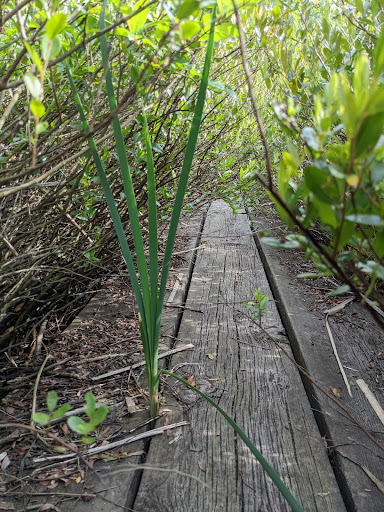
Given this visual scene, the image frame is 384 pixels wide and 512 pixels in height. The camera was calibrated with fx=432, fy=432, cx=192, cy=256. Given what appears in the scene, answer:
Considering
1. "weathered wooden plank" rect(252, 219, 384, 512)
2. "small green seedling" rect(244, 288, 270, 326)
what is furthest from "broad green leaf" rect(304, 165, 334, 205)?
"small green seedling" rect(244, 288, 270, 326)

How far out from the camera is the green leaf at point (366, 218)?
61 cm

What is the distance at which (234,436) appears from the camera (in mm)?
1403

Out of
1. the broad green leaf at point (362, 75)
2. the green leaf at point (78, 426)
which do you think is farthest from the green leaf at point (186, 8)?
the green leaf at point (78, 426)

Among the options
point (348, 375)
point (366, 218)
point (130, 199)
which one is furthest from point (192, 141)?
point (348, 375)

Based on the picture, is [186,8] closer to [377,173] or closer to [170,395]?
[377,173]

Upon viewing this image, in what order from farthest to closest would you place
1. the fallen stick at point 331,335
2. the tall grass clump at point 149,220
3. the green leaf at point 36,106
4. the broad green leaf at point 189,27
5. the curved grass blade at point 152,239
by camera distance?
the fallen stick at point 331,335
the curved grass blade at point 152,239
the tall grass clump at point 149,220
the broad green leaf at point 189,27
the green leaf at point 36,106

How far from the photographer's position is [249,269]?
302 cm

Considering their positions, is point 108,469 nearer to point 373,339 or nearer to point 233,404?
point 233,404

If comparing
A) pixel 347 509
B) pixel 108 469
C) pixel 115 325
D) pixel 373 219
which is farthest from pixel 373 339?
pixel 373 219

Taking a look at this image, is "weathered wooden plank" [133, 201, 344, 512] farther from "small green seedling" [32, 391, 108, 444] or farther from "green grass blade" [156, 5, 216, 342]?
"green grass blade" [156, 5, 216, 342]

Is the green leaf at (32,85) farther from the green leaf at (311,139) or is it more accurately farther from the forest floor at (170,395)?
the forest floor at (170,395)

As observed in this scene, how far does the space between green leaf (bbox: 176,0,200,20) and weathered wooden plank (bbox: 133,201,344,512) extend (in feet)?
3.48

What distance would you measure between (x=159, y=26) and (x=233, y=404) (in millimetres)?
1254

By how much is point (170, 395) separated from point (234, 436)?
31cm
